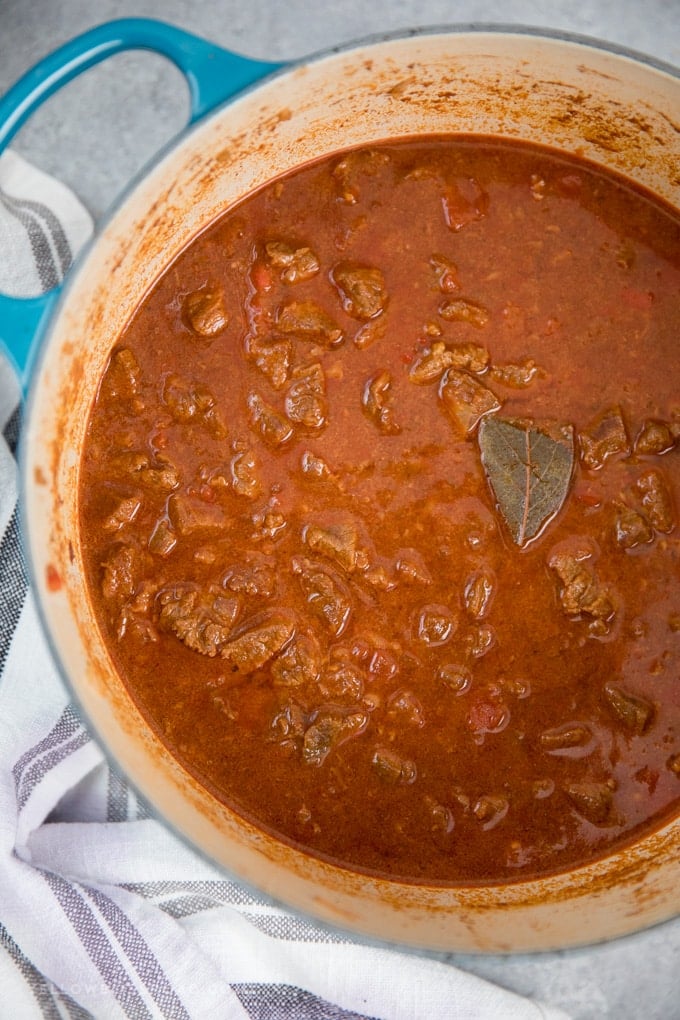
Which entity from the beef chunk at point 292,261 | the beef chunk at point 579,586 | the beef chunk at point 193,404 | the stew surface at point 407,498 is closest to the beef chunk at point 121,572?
the stew surface at point 407,498

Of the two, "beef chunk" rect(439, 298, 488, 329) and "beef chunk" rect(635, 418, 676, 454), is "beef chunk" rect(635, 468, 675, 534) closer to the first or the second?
"beef chunk" rect(635, 418, 676, 454)

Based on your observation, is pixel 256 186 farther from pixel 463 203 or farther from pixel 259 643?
pixel 259 643

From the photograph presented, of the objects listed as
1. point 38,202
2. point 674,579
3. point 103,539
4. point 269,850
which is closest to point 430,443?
point 674,579

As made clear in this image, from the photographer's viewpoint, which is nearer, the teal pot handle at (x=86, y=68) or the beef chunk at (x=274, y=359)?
the teal pot handle at (x=86, y=68)

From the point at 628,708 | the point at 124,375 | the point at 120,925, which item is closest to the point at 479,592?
the point at 628,708

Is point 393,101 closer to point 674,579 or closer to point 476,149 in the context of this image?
point 476,149

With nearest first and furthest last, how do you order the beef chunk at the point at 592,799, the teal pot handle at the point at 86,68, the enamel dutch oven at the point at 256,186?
1. the teal pot handle at the point at 86,68
2. the enamel dutch oven at the point at 256,186
3. the beef chunk at the point at 592,799

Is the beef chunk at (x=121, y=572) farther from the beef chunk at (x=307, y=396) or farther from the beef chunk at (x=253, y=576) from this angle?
the beef chunk at (x=307, y=396)
